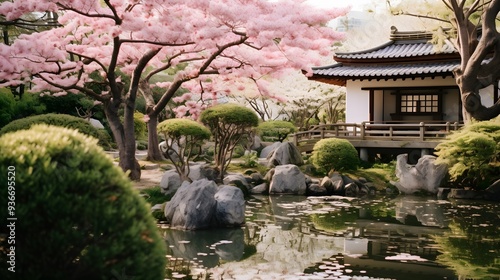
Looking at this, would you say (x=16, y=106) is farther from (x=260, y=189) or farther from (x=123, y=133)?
(x=260, y=189)

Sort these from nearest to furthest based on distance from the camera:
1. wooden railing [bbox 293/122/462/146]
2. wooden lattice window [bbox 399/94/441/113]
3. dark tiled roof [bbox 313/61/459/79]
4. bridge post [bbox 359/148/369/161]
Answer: wooden railing [bbox 293/122/462/146]
bridge post [bbox 359/148/369/161]
dark tiled roof [bbox 313/61/459/79]
wooden lattice window [bbox 399/94/441/113]

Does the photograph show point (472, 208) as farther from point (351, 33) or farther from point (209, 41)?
point (351, 33)

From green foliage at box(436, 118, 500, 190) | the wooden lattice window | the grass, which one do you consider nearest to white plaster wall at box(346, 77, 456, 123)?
the wooden lattice window

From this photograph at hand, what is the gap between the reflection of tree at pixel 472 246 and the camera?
27.5 ft

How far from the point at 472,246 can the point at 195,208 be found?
5.27m

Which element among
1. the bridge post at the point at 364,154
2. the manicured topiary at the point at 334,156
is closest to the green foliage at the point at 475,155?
the manicured topiary at the point at 334,156

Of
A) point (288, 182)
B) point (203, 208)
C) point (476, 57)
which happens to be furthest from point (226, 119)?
point (476, 57)

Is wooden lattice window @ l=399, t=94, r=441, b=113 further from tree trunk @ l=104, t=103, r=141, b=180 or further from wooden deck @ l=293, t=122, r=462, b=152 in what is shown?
tree trunk @ l=104, t=103, r=141, b=180

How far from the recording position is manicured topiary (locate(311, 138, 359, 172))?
19.4 metres

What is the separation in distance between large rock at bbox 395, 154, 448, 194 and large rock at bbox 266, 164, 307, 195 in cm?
321

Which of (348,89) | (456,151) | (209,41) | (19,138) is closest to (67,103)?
(348,89)

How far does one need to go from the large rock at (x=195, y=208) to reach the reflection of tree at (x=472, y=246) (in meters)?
4.47

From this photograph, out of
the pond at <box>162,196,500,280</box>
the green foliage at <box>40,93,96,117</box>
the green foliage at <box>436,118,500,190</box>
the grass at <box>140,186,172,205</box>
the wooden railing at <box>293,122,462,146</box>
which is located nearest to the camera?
the pond at <box>162,196,500,280</box>

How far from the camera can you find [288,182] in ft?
59.1
